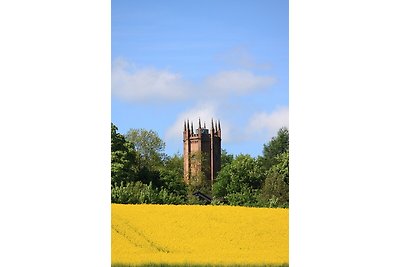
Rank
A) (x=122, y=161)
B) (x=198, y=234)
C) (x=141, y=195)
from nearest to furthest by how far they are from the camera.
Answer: (x=198, y=234), (x=122, y=161), (x=141, y=195)

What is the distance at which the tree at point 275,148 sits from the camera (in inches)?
209

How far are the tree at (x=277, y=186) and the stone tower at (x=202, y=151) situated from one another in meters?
0.44

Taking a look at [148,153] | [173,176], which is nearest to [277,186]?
[173,176]

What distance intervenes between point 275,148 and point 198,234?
94 cm

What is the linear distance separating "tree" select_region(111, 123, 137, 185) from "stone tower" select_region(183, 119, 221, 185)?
44 centimetres

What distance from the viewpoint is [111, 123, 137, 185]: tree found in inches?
212

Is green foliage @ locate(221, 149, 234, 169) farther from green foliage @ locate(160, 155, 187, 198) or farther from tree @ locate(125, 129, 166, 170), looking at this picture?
tree @ locate(125, 129, 166, 170)

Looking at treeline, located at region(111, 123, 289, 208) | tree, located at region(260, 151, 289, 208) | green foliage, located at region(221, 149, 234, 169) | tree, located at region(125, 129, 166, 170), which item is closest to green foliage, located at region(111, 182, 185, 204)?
treeline, located at region(111, 123, 289, 208)

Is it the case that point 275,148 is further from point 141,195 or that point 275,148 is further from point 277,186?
point 141,195

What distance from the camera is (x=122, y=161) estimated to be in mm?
5449
